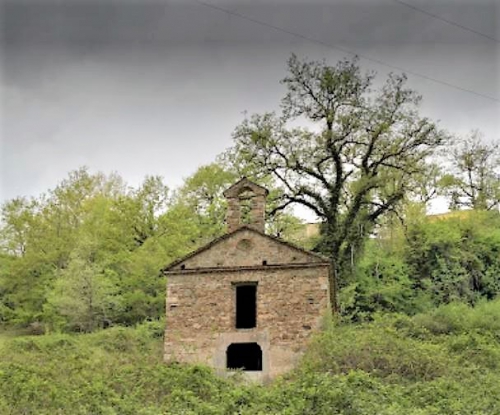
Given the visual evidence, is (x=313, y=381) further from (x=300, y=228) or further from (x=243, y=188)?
(x=300, y=228)

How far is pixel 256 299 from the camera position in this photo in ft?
63.4

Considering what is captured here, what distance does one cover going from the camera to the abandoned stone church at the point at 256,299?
18641mm

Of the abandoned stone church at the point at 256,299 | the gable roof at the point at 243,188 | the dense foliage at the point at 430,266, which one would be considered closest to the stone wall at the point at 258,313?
the abandoned stone church at the point at 256,299

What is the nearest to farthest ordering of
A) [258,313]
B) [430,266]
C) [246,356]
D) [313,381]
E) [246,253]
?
[313,381]
[258,313]
[246,253]
[246,356]
[430,266]

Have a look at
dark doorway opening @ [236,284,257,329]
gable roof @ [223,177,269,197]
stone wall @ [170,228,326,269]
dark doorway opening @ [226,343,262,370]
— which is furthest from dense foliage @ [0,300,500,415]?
gable roof @ [223,177,269,197]

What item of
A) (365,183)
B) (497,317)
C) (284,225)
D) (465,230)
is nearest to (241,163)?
(284,225)

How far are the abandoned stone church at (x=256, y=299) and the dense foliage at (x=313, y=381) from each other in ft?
3.12

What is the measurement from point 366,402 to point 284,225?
24359mm

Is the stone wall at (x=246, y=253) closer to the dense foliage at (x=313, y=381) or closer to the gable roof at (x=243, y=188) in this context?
the gable roof at (x=243, y=188)

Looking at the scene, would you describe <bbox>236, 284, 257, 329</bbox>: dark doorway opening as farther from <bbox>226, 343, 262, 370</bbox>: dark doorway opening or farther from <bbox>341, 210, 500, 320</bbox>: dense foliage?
<bbox>341, 210, 500, 320</bbox>: dense foliage

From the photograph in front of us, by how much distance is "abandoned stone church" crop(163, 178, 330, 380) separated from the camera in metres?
18.6

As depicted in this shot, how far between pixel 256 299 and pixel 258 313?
50cm

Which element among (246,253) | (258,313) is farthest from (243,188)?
(258,313)

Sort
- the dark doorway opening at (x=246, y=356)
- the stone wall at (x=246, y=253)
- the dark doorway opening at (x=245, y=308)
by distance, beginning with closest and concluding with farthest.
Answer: the stone wall at (x=246, y=253) → the dark doorway opening at (x=246, y=356) → the dark doorway opening at (x=245, y=308)
